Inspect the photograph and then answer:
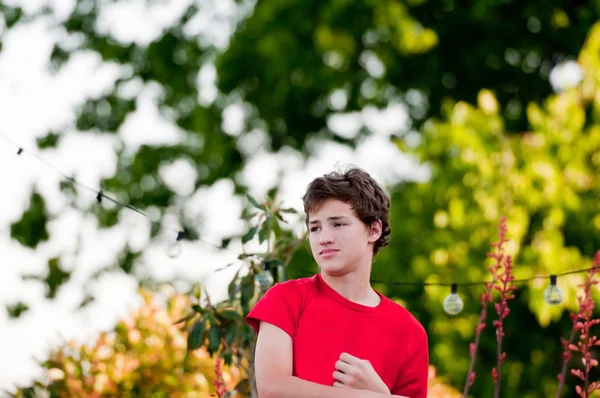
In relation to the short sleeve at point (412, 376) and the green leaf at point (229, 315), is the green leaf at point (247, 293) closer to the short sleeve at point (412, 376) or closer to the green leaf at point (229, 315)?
the green leaf at point (229, 315)

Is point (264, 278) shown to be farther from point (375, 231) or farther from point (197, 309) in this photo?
point (375, 231)

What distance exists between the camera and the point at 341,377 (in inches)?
90.9

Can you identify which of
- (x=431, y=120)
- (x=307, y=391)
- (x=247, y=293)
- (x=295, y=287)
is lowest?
(x=307, y=391)

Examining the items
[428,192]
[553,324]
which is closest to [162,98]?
[428,192]

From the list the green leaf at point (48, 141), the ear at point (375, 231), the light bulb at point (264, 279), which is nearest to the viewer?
the ear at point (375, 231)

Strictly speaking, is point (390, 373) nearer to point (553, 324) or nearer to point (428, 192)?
point (428, 192)

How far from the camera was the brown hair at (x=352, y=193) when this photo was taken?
245cm

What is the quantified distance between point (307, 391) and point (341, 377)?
10 centimetres

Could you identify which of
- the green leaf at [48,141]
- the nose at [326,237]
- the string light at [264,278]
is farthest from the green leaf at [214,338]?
the green leaf at [48,141]

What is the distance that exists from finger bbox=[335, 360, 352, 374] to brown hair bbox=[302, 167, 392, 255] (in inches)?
15.3

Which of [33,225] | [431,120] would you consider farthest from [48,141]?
[431,120]

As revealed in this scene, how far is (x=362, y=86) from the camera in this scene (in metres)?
12.2

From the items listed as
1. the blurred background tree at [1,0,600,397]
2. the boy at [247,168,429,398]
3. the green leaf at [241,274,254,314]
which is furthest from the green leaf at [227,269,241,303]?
the blurred background tree at [1,0,600,397]

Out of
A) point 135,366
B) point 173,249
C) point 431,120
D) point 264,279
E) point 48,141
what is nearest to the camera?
point 264,279
